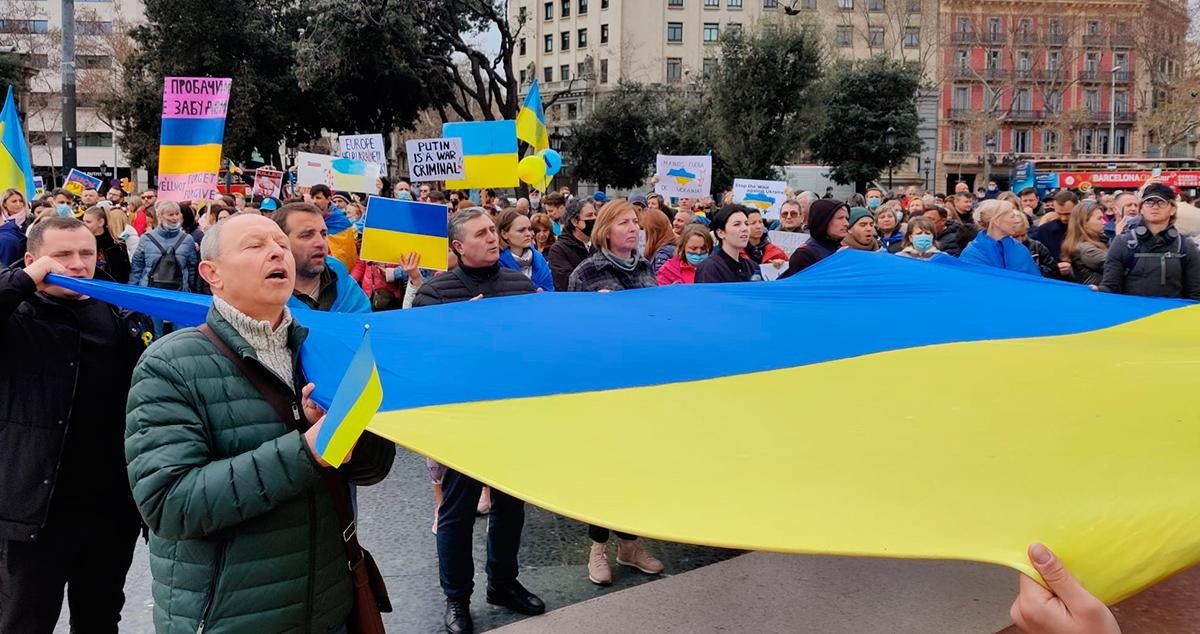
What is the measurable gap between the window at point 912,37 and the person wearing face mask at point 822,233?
5230 cm

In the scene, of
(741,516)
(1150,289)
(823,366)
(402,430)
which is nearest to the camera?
(741,516)

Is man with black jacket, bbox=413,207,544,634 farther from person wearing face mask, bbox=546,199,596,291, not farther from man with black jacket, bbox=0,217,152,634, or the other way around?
person wearing face mask, bbox=546,199,596,291

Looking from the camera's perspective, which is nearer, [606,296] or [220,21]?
[606,296]

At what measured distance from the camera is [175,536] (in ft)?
7.36

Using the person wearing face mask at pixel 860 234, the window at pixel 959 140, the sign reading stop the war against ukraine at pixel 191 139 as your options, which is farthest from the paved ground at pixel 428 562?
the window at pixel 959 140

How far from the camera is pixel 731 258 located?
19.7ft

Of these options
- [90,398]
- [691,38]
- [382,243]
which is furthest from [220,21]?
[691,38]

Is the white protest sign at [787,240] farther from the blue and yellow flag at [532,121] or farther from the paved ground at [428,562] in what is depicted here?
the blue and yellow flag at [532,121]

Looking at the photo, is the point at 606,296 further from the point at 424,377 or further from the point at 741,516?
the point at 741,516

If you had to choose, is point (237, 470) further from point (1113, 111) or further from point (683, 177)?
point (1113, 111)

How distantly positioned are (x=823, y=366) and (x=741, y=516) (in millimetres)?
1980

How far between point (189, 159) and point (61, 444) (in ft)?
15.6

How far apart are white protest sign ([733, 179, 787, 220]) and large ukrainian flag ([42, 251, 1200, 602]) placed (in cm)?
749

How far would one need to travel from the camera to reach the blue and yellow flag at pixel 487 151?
32.4 feet
